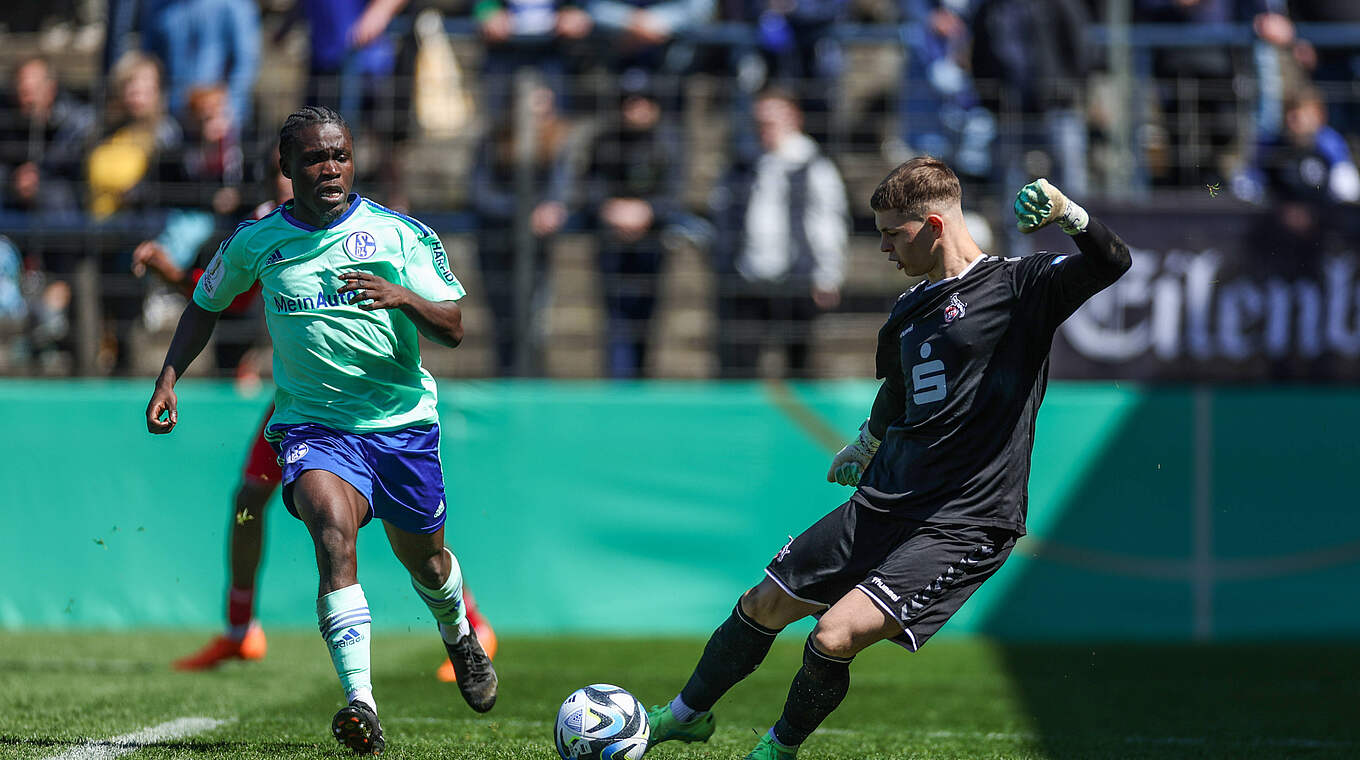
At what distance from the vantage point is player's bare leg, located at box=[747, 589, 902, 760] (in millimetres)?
4445

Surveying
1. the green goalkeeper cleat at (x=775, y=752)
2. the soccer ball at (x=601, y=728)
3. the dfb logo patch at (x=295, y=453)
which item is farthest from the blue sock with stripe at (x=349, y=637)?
the green goalkeeper cleat at (x=775, y=752)

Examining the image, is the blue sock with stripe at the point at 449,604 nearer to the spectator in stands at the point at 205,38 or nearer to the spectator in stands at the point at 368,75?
the spectator in stands at the point at 368,75

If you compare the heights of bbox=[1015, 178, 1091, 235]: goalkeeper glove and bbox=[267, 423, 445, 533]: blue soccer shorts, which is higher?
bbox=[1015, 178, 1091, 235]: goalkeeper glove

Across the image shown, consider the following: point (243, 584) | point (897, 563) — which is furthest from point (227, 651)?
point (897, 563)

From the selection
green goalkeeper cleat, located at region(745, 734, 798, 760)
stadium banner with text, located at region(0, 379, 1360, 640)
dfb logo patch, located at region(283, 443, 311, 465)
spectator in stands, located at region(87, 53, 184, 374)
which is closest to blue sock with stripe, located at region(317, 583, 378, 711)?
dfb logo patch, located at region(283, 443, 311, 465)

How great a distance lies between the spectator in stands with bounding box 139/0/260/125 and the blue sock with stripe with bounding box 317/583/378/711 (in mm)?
6921

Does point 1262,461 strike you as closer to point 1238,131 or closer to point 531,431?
point 1238,131

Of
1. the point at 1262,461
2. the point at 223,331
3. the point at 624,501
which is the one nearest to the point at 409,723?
the point at 624,501

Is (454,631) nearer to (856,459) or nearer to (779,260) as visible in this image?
(856,459)

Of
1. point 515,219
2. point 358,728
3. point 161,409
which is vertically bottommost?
point 358,728

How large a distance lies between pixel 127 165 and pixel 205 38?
1.43 metres

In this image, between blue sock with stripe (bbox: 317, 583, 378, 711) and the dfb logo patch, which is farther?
the dfb logo patch

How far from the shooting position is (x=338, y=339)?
5188mm

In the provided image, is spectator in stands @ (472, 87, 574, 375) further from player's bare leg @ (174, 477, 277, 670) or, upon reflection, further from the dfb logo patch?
the dfb logo patch
